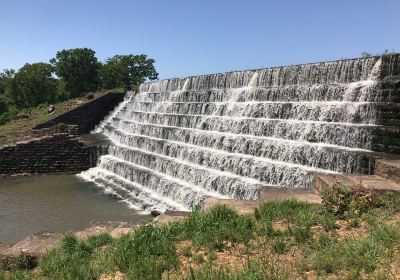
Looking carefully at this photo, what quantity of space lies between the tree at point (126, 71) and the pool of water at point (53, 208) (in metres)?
41.0

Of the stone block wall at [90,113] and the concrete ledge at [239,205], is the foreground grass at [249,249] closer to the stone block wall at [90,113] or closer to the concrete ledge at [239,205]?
the concrete ledge at [239,205]

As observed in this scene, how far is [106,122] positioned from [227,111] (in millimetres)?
18875

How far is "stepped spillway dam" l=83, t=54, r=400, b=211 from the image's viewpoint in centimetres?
1175

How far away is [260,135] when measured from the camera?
15.8 meters

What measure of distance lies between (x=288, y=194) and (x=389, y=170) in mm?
2276

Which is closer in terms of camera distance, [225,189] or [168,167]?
[225,189]

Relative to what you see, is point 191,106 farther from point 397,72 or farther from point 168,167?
point 397,72

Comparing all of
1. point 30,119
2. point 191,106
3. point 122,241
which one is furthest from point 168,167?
point 30,119

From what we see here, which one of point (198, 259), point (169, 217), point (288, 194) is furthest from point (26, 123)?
point (198, 259)

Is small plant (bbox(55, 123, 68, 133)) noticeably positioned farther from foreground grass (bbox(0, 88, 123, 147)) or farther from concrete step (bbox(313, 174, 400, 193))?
concrete step (bbox(313, 174, 400, 193))

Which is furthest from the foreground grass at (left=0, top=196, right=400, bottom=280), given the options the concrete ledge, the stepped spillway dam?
the stepped spillway dam

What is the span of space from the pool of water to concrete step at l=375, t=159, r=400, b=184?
8828 mm

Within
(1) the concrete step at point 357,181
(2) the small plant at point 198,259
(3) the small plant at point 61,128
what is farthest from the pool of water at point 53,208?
(2) the small plant at point 198,259

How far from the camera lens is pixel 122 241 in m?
6.02
